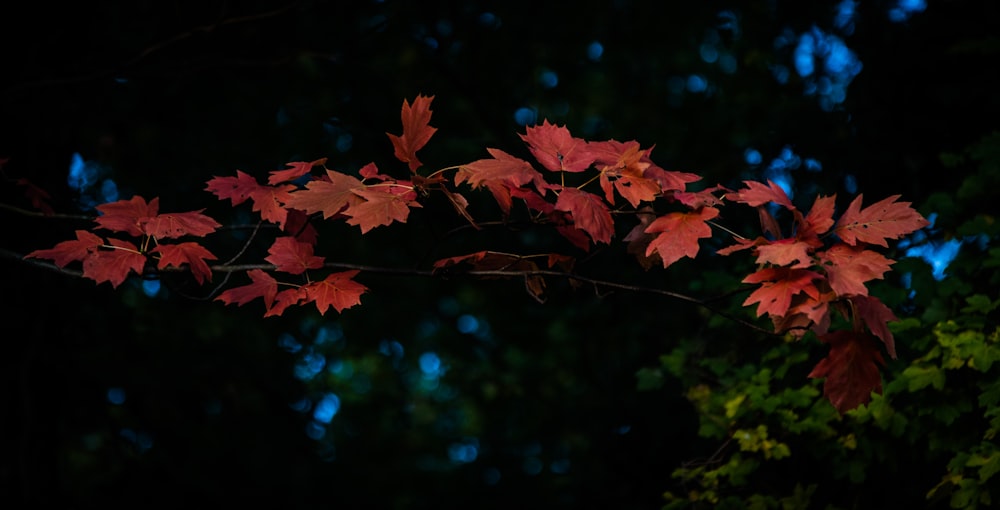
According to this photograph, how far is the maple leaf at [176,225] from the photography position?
240 centimetres

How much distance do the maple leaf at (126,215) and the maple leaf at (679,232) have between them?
52.1 inches

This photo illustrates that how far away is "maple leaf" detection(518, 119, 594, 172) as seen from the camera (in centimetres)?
224

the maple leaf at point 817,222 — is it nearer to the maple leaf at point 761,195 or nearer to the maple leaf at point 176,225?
the maple leaf at point 761,195

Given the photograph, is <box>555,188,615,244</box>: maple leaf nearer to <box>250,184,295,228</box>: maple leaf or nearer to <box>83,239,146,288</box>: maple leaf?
<box>250,184,295,228</box>: maple leaf

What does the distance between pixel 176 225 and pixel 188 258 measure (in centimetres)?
11

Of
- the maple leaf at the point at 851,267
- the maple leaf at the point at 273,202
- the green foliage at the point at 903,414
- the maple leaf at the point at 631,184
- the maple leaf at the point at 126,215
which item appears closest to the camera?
the maple leaf at the point at 851,267

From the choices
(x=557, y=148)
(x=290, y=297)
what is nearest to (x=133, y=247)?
(x=290, y=297)

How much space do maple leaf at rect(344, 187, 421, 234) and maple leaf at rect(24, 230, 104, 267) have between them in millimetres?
746

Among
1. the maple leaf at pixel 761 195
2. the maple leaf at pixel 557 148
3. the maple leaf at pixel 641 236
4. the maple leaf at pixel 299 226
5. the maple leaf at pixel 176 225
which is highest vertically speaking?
the maple leaf at pixel 557 148

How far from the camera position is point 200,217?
2.49 metres

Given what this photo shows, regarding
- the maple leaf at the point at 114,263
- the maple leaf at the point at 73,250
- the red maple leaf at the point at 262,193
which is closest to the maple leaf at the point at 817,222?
the red maple leaf at the point at 262,193

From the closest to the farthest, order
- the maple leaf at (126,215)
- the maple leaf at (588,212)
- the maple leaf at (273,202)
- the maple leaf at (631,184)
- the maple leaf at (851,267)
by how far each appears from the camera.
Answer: the maple leaf at (851,267), the maple leaf at (588,212), the maple leaf at (631,184), the maple leaf at (126,215), the maple leaf at (273,202)

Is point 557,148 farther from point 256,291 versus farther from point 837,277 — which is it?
point 256,291

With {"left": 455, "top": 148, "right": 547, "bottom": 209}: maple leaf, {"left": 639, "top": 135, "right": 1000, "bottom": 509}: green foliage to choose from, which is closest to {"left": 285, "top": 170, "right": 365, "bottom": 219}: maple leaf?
{"left": 455, "top": 148, "right": 547, "bottom": 209}: maple leaf
